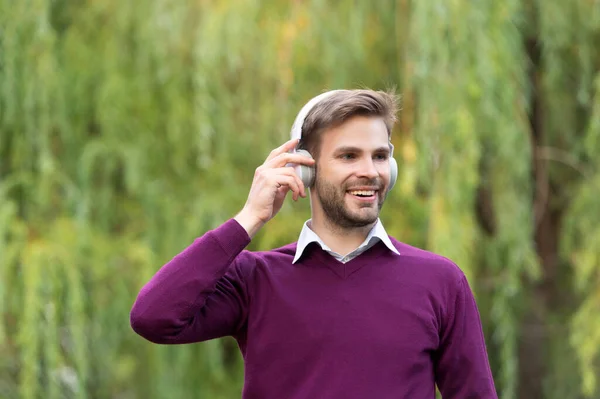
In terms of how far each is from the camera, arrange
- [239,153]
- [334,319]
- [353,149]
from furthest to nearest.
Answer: [239,153] < [353,149] < [334,319]

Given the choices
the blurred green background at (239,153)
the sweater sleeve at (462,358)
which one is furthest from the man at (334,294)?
the blurred green background at (239,153)

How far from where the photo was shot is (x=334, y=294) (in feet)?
7.45

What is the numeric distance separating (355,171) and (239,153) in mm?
3297

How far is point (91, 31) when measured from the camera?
5.68 metres

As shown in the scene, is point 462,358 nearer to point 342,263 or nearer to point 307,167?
point 342,263

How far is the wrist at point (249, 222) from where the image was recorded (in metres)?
2.34

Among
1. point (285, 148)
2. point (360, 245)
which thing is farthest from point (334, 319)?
point (285, 148)

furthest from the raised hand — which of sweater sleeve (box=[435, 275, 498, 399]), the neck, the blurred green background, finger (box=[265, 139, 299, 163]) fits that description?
the blurred green background

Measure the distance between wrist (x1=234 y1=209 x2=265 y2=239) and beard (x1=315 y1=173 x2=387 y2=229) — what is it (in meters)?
0.15

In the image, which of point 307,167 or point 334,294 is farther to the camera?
point 307,167

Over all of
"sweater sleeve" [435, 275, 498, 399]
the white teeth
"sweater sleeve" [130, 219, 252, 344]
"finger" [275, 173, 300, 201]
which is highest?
"finger" [275, 173, 300, 201]

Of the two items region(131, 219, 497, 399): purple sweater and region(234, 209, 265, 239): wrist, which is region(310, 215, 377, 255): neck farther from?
region(234, 209, 265, 239): wrist

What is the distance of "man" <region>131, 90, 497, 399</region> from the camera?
7.29 ft

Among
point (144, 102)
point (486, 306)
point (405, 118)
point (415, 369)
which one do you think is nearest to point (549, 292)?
point (486, 306)
